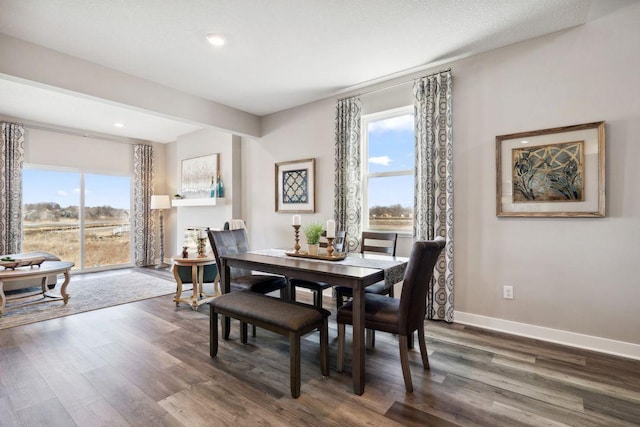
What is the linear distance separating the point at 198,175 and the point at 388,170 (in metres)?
3.83

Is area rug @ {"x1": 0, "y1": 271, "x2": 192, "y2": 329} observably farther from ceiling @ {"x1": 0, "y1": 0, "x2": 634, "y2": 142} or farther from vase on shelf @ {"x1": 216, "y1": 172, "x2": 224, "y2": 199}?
ceiling @ {"x1": 0, "y1": 0, "x2": 634, "y2": 142}

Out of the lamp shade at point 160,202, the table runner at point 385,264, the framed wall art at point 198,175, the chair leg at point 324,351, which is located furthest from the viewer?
the lamp shade at point 160,202

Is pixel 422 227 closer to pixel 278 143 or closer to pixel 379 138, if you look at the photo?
pixel 379 138

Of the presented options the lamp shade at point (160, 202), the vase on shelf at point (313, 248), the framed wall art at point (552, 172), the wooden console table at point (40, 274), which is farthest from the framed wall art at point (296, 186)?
the lamp shade at point (160, 202)

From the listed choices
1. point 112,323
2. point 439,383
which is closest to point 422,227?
point 439,383

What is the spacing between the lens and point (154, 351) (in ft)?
8.41

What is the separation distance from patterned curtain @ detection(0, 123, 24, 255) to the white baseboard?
6582 millimetres

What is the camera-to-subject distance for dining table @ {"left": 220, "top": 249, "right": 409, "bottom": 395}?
1.95 meters

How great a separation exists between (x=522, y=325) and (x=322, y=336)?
6.61ft

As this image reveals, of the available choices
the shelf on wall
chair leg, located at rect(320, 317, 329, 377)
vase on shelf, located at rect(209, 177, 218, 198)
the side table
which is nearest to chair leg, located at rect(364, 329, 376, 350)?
chair leg, located at rect(320, 317, 329, 377)

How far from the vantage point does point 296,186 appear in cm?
455

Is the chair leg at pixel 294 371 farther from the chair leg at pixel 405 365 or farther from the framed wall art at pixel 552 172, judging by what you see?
the framed wall art at pixel 552 172

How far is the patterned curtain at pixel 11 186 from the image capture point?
4.82m

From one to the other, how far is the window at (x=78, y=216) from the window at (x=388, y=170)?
5.40 meters
